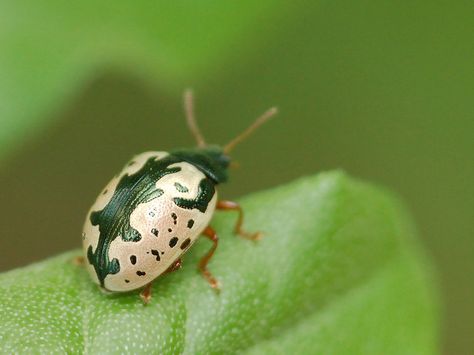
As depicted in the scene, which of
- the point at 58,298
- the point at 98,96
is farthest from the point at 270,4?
the point at 58,298

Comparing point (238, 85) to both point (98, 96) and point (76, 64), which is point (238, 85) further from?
point (76, 64)

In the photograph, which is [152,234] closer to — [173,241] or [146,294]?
[173,241]

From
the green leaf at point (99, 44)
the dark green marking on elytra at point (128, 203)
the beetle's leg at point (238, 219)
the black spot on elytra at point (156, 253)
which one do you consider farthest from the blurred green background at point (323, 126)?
the black spot on elytra at point (156, 253)

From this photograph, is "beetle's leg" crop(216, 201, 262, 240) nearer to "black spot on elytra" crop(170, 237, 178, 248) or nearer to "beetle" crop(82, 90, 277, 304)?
"beetle" crop(82, 90, 277, 304)

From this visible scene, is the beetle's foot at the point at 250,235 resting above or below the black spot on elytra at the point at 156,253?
below

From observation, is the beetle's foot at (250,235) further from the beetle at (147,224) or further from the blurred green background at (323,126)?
the blurred green background at (323,126)

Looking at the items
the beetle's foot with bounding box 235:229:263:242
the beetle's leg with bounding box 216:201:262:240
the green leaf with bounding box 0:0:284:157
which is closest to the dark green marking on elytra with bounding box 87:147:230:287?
the beetle's leg with bounding box 216:201:262:240
